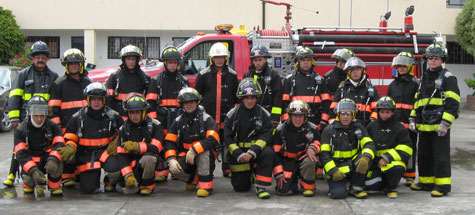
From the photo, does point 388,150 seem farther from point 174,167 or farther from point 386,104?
point 174,167

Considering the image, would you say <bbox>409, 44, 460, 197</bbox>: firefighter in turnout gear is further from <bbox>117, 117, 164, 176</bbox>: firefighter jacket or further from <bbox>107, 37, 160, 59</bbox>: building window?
<bbox>107, 37, 160, 59</bbox>: building window

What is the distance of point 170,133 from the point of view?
7.10 metres

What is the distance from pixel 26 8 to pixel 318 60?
14256mm

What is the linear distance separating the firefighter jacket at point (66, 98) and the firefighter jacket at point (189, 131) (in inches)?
53.5

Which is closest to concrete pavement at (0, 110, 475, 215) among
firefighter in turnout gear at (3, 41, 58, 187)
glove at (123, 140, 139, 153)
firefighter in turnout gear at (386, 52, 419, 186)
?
firefighter in turnout gear at (386, 52, 419, 186)

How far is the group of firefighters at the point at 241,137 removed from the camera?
6805 mm

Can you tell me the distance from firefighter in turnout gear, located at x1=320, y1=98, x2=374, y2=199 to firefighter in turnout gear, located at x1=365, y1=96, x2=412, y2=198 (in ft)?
0.86

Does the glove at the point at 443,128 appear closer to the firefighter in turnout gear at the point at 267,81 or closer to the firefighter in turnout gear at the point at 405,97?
the firefighter in turnout gear at the point at 405,97

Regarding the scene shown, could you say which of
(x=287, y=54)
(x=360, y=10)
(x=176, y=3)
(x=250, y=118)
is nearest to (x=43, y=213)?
(x=250, y=118)

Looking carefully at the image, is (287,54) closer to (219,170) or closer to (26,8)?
(219,170)

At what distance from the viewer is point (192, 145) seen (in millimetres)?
7070

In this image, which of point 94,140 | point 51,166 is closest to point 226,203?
point 94,140

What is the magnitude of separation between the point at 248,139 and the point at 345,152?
1229 mm

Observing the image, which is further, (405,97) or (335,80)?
(335,80)
